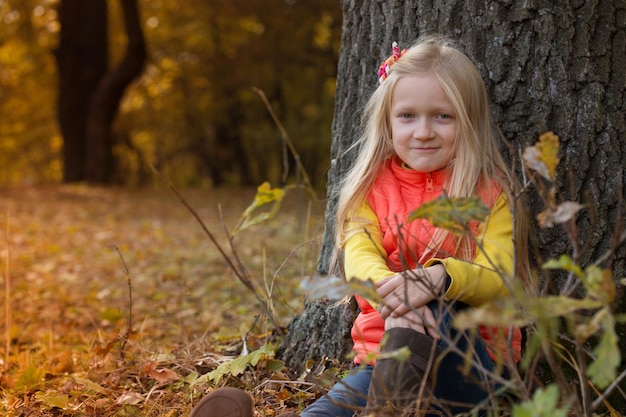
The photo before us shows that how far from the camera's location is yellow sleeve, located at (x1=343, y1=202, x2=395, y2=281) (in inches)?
81.5

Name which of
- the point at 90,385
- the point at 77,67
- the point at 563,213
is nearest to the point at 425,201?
the point at 563,213

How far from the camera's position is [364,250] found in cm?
217

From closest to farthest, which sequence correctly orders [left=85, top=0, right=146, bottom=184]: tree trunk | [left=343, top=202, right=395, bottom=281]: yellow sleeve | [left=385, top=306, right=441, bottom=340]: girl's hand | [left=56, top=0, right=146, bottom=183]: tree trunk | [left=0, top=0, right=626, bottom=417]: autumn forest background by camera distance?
1. [left=0, top=0, right=626, bottom=417]: autumn forest background
2. [left=385, top=306, right=441, bottom=340]: girl's hand
3. [left=343, top=202, right=395, bottom=281]: yellow sleeve
4. [left=85, top=0, right=146, bottom=184]: tree trunk
5. [left=56, top=0, right=146, bottom=183]: tree trunk

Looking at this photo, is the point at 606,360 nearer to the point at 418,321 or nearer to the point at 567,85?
the point at 418,321

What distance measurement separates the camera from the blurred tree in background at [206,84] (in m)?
12.5

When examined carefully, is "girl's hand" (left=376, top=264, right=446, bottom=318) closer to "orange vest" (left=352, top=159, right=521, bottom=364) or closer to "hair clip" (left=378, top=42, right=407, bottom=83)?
"orange vest" (left=352, top=159, right=521, bottom=364)

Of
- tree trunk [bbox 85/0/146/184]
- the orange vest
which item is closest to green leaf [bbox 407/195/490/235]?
the orange vest

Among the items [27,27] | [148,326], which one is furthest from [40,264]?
[27,27]

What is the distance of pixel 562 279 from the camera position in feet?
7.63

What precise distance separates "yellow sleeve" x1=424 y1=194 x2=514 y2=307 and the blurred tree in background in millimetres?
8855

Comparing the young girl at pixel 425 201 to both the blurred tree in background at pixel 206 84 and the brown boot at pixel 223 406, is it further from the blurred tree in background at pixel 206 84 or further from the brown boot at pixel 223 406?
the blurred tree in background at pixel 206 84

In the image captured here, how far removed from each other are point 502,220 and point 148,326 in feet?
8.25

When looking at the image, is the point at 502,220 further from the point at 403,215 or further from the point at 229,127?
the point at 229,127

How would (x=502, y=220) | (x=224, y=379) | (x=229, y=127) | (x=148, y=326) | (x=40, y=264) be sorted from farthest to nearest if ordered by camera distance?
(x=229, y=127)
(x=40, y=264)
(x=148, y=326)
(x=224, y=379)
(x=502, y=220)
